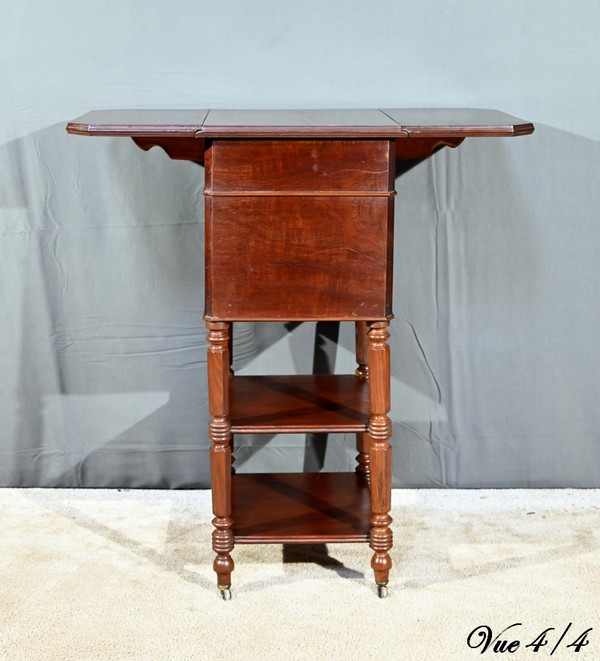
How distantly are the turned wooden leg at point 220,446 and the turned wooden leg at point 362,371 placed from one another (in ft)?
1.79

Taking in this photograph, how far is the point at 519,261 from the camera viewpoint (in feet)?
9.66

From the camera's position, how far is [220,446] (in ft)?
7.82

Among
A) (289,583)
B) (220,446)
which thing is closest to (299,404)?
(220,446)

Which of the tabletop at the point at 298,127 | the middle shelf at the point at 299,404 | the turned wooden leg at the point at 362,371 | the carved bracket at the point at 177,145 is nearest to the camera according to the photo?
the tabletop at the point at 298,127

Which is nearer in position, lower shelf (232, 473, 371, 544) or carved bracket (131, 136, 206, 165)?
carved bracket (131, 136, 206, 165)

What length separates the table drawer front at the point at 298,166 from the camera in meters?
2.20

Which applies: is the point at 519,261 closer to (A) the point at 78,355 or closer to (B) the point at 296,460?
(B) the point at 296,460

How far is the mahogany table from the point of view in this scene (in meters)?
2.19

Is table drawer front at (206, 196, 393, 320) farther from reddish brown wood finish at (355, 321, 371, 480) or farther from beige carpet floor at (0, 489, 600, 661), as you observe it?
beige carpet floor at (0, 489, 600, 661)

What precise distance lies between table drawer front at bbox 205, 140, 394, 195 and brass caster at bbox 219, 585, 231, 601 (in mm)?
1035

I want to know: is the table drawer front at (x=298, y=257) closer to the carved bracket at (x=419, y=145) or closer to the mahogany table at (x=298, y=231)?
the mahogany table at (x=298, y=231)

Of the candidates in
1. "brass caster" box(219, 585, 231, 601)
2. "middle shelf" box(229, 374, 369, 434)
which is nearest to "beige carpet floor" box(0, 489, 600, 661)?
"brass caster" box(219, 585, 231, 601)

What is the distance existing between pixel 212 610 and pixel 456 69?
5.72 feet

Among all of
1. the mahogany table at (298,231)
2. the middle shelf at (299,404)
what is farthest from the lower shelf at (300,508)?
the middle shelf at (299,404)
